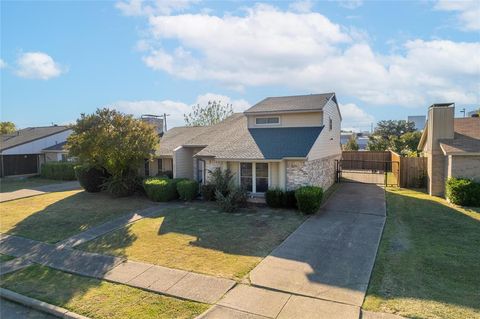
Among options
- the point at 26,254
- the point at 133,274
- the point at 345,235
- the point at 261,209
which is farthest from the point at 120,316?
the point at 261,209

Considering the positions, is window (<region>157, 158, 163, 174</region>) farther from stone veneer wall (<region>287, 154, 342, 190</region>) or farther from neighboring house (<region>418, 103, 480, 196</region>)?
neighboring house (<region>418, 103, 480, 196</region>)

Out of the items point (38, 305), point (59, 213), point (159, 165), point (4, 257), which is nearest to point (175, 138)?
point (159, 165)

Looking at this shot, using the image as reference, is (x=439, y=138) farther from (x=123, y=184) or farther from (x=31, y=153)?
(x=31, y=153)

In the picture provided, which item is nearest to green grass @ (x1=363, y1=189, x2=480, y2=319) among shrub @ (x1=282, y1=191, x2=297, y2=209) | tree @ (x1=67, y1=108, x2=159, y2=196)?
shrub @ (x1=282, y1=191, x2=297, y2=209)

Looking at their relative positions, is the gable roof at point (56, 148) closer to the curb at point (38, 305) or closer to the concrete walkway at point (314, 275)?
the curb at point (38, 305)

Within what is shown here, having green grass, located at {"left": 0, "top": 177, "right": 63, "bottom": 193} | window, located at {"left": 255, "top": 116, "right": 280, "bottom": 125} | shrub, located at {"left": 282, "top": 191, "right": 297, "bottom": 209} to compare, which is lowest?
green grass, located at {"left": 0, "top": 177, "right": 63, "bottom": 193}
